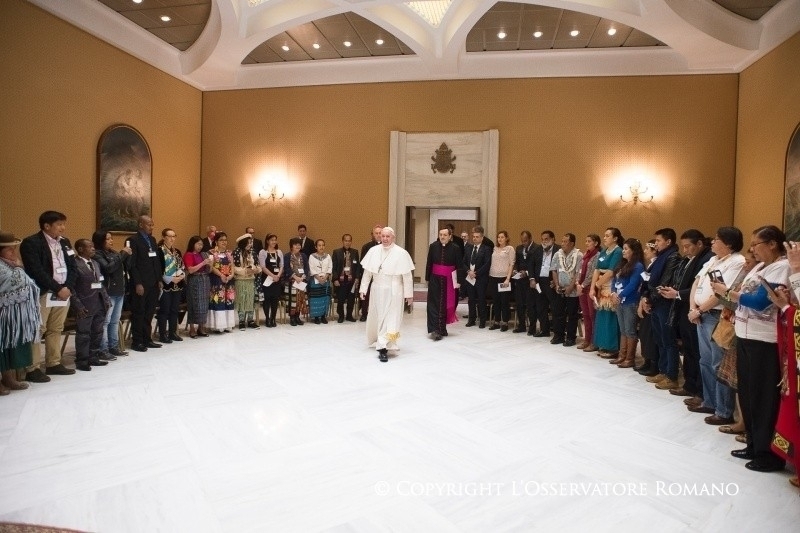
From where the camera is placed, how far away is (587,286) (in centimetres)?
702

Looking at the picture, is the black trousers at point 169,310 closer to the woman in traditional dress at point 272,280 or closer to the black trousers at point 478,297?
the woman in traditional dress at point 272,280

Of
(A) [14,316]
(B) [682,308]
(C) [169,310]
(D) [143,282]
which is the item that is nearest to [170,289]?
(C) [169,310]

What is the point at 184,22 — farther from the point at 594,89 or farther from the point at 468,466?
the point at 468,466

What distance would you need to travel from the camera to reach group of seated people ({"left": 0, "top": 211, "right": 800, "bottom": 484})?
10.7 ft

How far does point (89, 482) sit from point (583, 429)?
11.8ft

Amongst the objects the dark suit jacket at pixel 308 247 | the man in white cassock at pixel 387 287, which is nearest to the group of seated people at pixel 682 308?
the man in white cassock at pixel 387 287

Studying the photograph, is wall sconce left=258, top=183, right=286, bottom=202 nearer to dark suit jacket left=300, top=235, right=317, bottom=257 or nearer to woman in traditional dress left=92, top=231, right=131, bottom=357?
dark suit jacket left=300, top=235, right=317, bottom=257

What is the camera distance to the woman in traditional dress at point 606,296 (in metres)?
6.41

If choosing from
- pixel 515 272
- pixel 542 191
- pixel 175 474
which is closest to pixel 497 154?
pixel 542 191

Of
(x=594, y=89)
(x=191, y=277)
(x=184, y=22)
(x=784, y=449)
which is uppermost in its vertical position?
(x=184, y=22)

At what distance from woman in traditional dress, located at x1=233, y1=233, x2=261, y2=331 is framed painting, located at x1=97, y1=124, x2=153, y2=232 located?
2.84m

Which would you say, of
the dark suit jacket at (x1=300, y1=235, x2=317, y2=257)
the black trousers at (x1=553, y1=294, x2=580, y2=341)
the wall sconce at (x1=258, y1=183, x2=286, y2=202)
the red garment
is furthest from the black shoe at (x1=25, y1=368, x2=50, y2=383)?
the wall sconce at (x1=258, y1=183, x2=286, y2=202)

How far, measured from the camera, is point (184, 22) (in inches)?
362

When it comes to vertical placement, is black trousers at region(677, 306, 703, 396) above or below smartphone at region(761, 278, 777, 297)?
below
